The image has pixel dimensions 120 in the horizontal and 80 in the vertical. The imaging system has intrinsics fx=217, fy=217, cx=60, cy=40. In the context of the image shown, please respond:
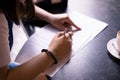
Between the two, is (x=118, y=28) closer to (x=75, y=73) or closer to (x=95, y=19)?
(x=95, y=19)

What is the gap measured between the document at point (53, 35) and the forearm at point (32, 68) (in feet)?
0.09

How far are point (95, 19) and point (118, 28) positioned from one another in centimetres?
14

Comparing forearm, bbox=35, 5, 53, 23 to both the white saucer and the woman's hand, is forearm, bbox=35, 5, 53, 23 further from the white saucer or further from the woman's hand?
the white saucer

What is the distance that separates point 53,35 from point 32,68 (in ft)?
0.81

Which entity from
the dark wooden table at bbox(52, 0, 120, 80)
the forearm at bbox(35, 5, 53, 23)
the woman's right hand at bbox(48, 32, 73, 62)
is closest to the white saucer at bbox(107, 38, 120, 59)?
the dark wooden table at bbox(52, 0, 120, 80)

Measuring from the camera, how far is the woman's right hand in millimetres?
929

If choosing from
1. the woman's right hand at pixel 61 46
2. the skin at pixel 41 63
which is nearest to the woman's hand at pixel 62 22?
the skin at pixel 41 63

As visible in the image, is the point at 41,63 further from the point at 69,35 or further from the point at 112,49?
the point at 112,49

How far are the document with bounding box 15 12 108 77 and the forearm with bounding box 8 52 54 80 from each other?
28mm

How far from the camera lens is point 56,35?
39.5 inches

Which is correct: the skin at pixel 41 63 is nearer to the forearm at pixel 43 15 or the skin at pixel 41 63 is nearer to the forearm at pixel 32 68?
the forearm at pixel 32 68

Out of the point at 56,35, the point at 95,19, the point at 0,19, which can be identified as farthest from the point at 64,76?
the point at 95,19

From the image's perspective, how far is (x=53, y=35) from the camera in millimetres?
1059

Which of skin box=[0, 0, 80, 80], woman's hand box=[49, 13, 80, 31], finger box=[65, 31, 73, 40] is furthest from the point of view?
woman's hand box=[49, 13, 80, 31]
